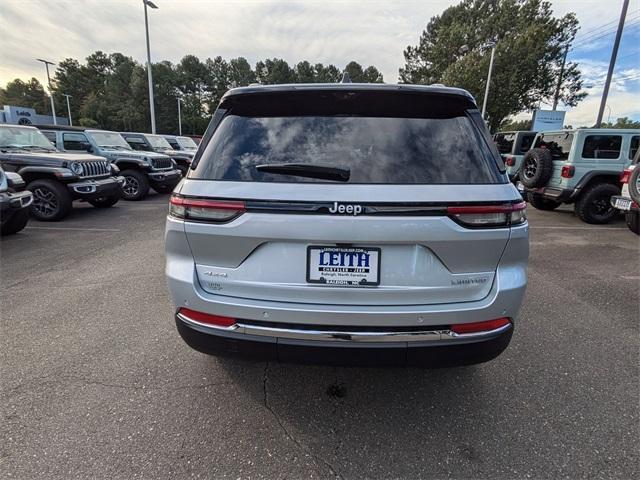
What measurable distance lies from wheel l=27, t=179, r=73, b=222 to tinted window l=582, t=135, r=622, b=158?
11235mm

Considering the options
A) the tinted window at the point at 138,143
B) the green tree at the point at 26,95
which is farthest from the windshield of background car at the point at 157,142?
the green tree at the point at 26,95

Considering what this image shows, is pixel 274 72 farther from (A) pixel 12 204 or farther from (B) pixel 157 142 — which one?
(A) pixel 12 204

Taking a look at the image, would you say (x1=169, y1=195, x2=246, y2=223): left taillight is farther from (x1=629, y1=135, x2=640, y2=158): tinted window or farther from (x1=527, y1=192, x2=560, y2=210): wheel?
(x1=527, y1=192, x2=560, y2=210): wheel

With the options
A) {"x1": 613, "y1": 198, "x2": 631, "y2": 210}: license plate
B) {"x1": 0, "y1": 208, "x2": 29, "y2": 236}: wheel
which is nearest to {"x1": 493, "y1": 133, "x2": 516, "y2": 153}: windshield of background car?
{"x1": 613, "y1": 198, "x2": 631, "y2": 210}: license plate

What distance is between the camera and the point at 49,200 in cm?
759

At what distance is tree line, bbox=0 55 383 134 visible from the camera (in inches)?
2454

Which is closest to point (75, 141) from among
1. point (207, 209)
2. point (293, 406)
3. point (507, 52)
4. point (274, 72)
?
point (207, 209)

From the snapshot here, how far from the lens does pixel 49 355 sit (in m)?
2.78

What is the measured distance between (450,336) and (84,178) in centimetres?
853

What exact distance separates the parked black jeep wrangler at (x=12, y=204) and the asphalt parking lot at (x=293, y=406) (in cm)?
271

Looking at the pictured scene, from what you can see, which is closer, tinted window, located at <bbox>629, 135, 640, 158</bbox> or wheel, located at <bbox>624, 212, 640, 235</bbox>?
wheel, located at <bbox>624, 212, 640, 235</bbox>

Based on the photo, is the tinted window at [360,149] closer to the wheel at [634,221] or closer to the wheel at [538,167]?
the wheel at [634,221]

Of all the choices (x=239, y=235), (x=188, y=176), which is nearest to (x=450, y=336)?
(x=239, y=235)

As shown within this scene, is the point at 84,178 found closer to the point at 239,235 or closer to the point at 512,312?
the point at 239,235
